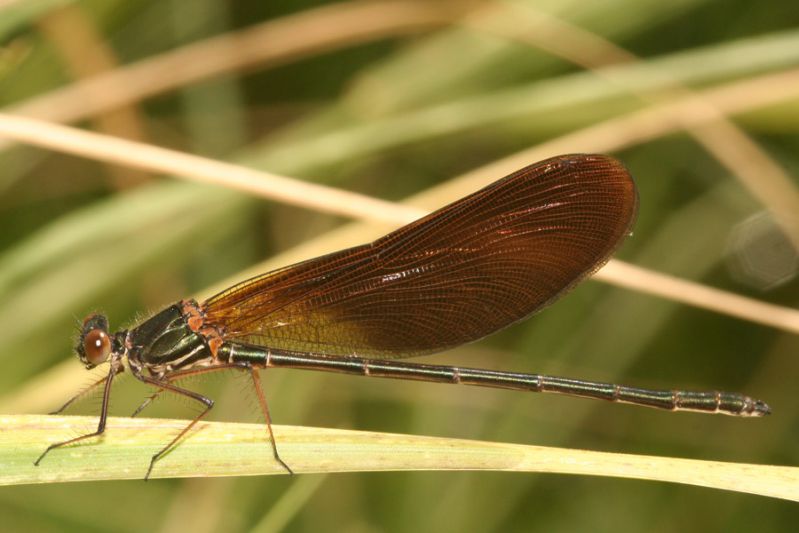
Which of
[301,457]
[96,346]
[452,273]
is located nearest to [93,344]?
[96,346]

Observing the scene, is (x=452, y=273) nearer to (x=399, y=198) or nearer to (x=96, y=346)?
(x=96, y=346)

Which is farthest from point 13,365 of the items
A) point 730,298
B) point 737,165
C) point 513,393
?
point 737,165

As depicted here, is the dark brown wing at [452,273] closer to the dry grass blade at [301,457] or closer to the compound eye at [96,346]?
the compound eye at [96,346]

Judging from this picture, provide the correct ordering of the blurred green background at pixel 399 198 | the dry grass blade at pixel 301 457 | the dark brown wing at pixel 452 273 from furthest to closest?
the blurred green background at pixel 399 198 → the dark brown wing at pixel 452 273 → the dry grass blade at pixel 301 457

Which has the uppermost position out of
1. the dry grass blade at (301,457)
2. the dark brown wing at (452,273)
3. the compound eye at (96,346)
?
the dark brown wing at (452,273)

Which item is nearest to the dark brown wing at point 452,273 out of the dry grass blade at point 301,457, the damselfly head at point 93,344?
the damselfly head at point 93,344

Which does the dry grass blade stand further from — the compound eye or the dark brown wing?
the dark brown wing
